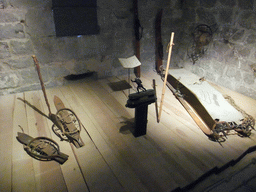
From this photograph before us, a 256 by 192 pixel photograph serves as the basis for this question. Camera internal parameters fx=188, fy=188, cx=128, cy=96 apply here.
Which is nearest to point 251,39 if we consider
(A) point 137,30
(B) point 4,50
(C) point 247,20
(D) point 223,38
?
A: (C) point 247,20

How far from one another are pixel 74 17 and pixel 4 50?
1290mm

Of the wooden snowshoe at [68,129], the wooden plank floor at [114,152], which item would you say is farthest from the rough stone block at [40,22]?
the wooden snowshoe at [68,129]

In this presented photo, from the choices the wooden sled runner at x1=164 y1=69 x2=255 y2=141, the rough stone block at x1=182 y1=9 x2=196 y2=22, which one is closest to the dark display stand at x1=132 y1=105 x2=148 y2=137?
the wooden sled runner at x1=164 y1=69 x2=255 y2=141

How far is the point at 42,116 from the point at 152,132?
1624mm

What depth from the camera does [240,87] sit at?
3477mm

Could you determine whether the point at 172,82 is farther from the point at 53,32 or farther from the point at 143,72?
the point at 53,32

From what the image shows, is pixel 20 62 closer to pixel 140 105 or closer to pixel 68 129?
pixel 68 129

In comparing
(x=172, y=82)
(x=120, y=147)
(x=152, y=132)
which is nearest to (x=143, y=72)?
(x=172, y=82)

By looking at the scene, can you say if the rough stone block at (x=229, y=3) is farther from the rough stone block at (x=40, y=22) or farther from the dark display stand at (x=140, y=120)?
the rough stone block at (x=40, y=22)

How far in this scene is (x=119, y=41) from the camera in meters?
3.98

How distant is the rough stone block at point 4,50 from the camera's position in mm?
3064

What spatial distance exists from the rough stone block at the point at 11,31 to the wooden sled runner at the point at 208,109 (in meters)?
2.80

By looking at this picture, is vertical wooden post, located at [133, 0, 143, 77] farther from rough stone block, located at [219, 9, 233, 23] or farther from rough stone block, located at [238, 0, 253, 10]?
rough stone block, located at [238, 0, 253, 10]

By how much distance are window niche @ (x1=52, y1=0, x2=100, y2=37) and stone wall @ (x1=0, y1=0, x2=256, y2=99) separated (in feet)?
0.32
